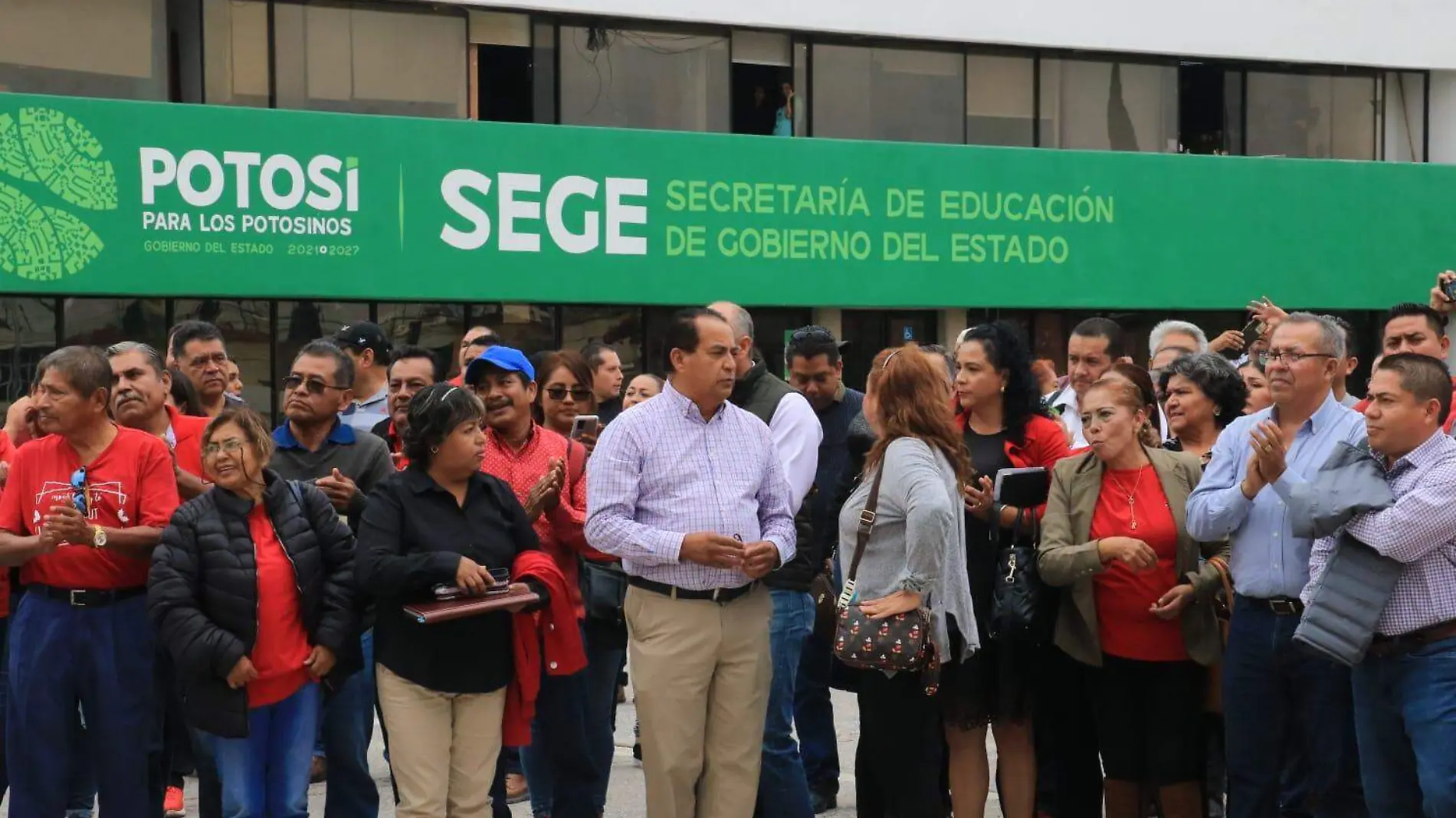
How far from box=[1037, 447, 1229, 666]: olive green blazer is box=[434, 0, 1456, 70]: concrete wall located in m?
13.2

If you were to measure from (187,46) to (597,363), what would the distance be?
992 cm

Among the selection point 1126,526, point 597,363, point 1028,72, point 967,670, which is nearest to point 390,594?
point 967,670

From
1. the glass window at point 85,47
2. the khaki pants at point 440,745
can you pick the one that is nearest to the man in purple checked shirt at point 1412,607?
the khaki pants at point 440,745

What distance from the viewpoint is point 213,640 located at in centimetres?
567

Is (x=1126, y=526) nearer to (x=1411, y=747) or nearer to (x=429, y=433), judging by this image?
(x=1411, y=747)

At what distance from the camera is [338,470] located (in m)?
6.45

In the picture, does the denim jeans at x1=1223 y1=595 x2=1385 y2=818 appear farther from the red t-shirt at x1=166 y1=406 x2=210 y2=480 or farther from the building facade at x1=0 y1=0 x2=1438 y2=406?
the building facade at x1=0 y1=0 x2=1438 y2=406

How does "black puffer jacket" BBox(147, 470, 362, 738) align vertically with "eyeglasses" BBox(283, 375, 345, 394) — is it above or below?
below

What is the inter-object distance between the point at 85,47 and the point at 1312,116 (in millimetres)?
15921

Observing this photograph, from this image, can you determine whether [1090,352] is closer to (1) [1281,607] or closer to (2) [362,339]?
(1) [1281,607]

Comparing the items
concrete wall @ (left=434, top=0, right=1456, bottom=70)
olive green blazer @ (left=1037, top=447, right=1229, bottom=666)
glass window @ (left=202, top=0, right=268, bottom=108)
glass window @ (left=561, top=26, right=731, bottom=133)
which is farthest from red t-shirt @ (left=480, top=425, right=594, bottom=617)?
glass window @ (left=561, top=26, right=731, bottom=133)

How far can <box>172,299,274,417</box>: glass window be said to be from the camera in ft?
55.8

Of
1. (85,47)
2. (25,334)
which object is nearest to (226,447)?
(25,334)

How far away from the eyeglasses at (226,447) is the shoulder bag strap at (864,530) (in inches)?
89.0
